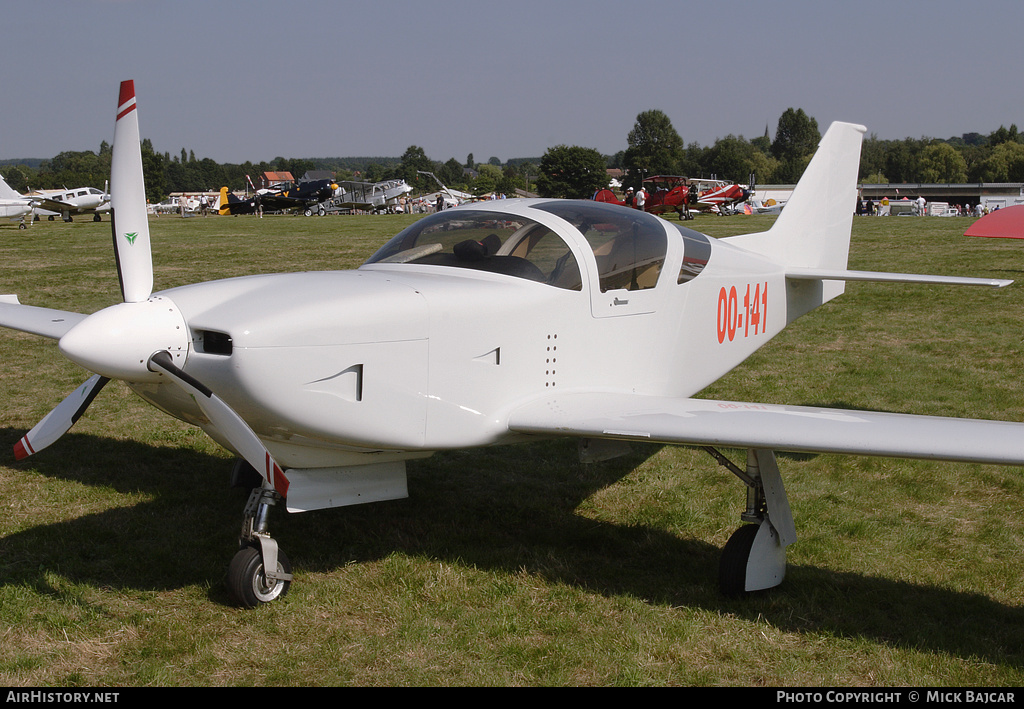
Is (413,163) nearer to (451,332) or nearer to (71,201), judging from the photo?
(71,201)

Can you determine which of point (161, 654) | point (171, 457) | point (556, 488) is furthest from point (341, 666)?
point (171, 457)

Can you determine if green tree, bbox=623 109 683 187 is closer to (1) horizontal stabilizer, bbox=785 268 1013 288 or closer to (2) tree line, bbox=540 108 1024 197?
(2) tree line, bbox=540 108 1024 197

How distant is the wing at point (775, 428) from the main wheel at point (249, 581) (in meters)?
Result: 1.44

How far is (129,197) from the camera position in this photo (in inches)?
162

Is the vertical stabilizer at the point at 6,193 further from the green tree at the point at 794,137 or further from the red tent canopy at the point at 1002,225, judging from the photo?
the green tree at the point at 794,137

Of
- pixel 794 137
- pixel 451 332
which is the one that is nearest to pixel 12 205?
pixel 451 332

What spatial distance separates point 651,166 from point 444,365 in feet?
422

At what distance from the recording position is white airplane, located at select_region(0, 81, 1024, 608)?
3.79 metres

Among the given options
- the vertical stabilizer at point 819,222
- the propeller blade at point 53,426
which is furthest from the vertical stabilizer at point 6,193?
the propeller blade at point 53,426

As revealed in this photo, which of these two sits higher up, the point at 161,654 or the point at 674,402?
the point at 674,402

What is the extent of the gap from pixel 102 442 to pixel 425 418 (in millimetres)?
4196

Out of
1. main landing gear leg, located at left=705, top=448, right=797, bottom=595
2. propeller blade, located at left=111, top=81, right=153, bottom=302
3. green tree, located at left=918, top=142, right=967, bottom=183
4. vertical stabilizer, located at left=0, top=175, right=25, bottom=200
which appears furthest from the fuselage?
green tree, located at left=918, top=142, right=967, bottom=183

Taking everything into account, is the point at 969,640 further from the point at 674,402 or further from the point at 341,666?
the point at 341,666

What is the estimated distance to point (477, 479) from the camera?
21.1 feet
